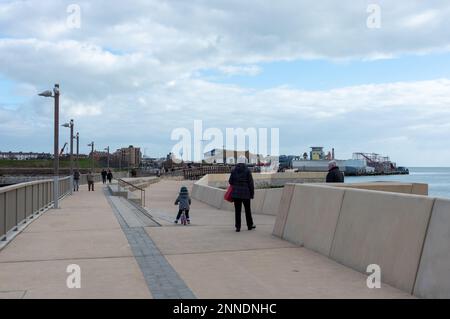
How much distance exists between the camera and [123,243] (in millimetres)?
9781

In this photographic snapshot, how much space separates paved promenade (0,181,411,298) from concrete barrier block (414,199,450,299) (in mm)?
352

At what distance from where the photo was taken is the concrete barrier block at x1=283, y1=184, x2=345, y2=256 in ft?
27.2

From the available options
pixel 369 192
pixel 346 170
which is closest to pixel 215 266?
pixel 369 192

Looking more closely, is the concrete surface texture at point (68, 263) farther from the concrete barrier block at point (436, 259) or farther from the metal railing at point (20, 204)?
the concrete barrier block at point (436, 259)

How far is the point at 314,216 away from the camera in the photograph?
8.99 metres

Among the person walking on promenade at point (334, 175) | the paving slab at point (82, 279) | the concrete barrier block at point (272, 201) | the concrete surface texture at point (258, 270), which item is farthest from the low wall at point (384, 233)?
the concrete barrier block at point (272, 201)

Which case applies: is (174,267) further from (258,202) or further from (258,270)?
(258,202)

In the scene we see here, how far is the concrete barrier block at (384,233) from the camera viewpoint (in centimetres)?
607

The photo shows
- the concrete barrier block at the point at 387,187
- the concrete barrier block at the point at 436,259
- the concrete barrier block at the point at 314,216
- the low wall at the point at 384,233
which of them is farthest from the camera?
the concrete barrier block at the point at 387,187

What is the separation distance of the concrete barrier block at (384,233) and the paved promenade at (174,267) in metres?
0.21

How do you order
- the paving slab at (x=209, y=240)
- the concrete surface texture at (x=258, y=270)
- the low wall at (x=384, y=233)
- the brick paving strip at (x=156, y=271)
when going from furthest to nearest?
the paving slab at (x=209, y=240) → the concrete surface texture at (x=258, y=270) → the brick paving strip at (x=156, y=271) → the low wall at (x=384, y=233)

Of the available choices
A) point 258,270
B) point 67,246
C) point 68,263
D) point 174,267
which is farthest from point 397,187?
point 68,263

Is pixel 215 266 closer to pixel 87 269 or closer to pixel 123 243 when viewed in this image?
pixel 87 269
